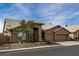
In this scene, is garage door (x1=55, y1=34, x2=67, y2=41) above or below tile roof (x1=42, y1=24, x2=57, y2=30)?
below

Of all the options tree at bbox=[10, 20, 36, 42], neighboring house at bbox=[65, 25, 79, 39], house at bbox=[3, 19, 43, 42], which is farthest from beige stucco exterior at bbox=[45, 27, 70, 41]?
tree at bbox=[10, 20, 36, 42]

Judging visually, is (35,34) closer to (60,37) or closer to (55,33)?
(55,33)

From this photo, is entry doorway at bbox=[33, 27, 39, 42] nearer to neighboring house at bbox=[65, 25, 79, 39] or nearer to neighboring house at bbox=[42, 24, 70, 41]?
neighboring house at bbox=[42, 24, 70, 41]

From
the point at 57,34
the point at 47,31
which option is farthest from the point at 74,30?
the point at 47,31

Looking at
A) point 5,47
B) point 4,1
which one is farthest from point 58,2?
point 5,47

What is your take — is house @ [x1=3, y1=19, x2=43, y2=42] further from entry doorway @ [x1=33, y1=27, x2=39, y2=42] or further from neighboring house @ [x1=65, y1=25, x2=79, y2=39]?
neighboring house @ [x1=65, y1=25, x2=79, y2=39]

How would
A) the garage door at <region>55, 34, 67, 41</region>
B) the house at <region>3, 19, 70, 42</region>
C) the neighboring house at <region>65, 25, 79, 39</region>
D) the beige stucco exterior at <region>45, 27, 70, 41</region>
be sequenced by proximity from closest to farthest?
the house at <region>3, 19, 70, 42</region>
the beige stucco exterior at <region>45, 27, 70, 41</region>
the garage door at <region>55, 34, 67, 41</region>
the neighboring house at <region>65, 25, 79, 39</region>

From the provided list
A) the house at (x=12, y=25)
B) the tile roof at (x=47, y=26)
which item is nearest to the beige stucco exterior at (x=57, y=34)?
the tile roof at (x=47, y=26)

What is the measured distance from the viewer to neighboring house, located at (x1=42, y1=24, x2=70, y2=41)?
1115 inches

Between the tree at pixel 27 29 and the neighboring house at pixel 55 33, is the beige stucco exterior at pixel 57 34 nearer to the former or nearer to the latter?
the neighboring house at pixel 55 33

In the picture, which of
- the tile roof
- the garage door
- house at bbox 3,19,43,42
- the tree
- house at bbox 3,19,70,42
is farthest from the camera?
the garage door

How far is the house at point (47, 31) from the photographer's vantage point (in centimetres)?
2741

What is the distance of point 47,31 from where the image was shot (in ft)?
96.7

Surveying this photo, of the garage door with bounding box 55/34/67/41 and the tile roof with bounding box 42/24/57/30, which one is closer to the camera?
the tile roof with bounding box 42/24/57/30
